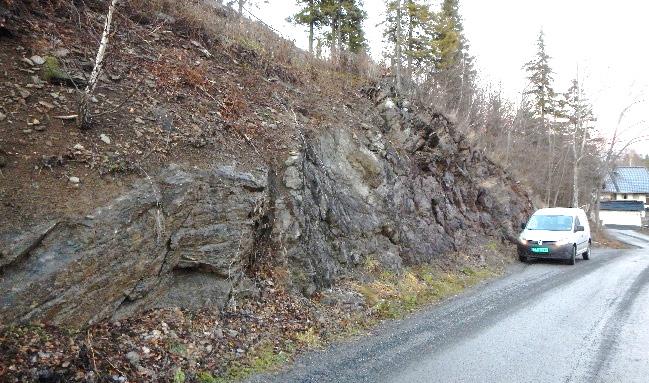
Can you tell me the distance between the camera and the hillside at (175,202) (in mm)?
5043

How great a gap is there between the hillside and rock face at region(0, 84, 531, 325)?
0.03 metres

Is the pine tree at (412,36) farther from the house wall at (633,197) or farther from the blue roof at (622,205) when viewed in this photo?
the house wall at (633,197)

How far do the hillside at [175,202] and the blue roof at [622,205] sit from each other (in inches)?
2117

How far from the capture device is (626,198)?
64.4 m

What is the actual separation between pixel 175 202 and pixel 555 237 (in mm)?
13200

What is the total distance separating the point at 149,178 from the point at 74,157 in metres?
0.98

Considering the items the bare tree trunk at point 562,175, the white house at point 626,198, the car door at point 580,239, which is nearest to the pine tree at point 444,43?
the car door at point 580,239

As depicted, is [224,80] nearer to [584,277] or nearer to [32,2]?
[32,2]

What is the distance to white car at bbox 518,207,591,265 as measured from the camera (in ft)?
49.1

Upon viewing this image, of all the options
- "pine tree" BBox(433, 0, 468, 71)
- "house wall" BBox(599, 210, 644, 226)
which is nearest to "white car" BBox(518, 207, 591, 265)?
"pine tree" BBox(433, 0, 468, 71)

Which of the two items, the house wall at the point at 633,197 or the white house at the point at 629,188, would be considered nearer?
the white house at the point at 629,188

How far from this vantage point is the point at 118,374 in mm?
4578

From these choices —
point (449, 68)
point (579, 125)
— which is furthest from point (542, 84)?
point (449, 68)

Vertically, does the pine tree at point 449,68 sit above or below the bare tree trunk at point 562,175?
above
